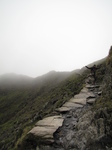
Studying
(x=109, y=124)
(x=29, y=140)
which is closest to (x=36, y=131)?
(x=29, y=140)

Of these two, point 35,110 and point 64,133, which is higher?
point 64,133

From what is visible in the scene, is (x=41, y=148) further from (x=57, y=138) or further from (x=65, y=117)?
(x=65, y=117)

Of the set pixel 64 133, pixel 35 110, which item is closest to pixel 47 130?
pixel 64 133

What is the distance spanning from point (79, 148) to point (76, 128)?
5.72 feet

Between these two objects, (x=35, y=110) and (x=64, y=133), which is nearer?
(x=64, y=133)

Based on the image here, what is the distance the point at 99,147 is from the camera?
19.8 ft

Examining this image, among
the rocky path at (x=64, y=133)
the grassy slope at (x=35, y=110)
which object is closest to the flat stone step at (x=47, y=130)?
the rocky path at (x=64, y=133)

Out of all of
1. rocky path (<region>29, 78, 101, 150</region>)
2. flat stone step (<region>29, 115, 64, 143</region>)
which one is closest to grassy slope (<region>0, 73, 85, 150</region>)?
flat stone step (<region>29, 115, 64, 143</region>)

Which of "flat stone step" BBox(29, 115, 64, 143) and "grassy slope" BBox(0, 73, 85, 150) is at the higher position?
"flat stone step" BBox(29, 115, 64, 143)

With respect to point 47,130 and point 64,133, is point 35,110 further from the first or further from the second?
point 64,133

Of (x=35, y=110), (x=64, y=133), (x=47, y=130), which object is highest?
(x=47, y=130)

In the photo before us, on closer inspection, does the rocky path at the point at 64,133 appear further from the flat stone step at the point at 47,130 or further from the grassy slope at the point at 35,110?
the grassy slope at the point at 35,110

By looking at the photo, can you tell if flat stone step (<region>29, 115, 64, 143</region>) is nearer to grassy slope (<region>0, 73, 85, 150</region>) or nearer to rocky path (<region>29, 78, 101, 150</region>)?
rocky path (<region>29, 78, 101, 150</region>)

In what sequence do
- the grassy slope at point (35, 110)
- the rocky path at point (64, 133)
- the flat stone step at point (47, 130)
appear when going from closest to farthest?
the rocky path at point (64, 133)
the flat stone step at point (47, 130)
the grassy slope at point (35, 110)
